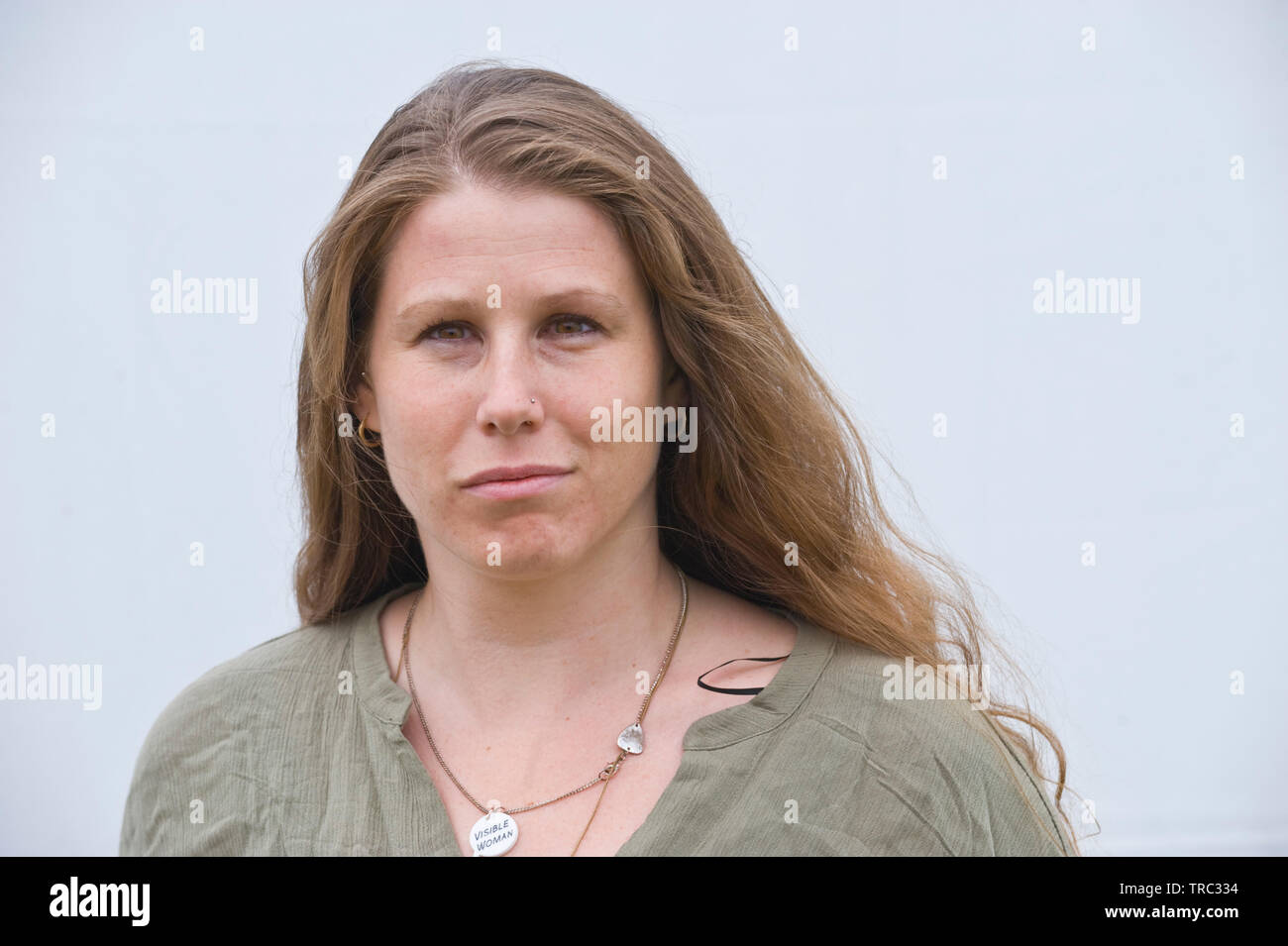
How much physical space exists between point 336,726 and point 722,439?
85 centimetres

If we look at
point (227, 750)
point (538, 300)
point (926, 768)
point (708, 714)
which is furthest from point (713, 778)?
point (227, 750)

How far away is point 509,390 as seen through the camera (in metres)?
1.89

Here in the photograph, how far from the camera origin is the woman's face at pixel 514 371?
75.9 inches

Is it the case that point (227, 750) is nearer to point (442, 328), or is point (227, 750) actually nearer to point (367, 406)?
point (367, 406)

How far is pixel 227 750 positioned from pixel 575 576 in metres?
0.72

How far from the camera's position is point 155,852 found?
2221 mm

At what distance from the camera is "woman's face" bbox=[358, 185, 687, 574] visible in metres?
1.93

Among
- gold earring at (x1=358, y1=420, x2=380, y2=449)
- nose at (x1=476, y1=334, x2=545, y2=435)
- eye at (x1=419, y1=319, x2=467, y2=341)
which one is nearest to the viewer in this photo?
nose at (x1=476, y1=334, x2=545, y2=435)

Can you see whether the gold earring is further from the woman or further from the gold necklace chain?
the gold necklace chain

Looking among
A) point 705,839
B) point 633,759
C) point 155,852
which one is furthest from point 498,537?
point 155,852

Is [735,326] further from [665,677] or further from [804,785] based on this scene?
[804,785]

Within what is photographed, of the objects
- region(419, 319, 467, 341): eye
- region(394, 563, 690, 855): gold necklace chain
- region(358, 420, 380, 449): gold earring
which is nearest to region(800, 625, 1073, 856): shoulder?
region(394, 563, 690, 855): gold necklace chain

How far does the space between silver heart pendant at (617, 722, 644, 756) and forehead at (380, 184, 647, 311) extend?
28.0 inches

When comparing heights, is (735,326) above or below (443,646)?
above
